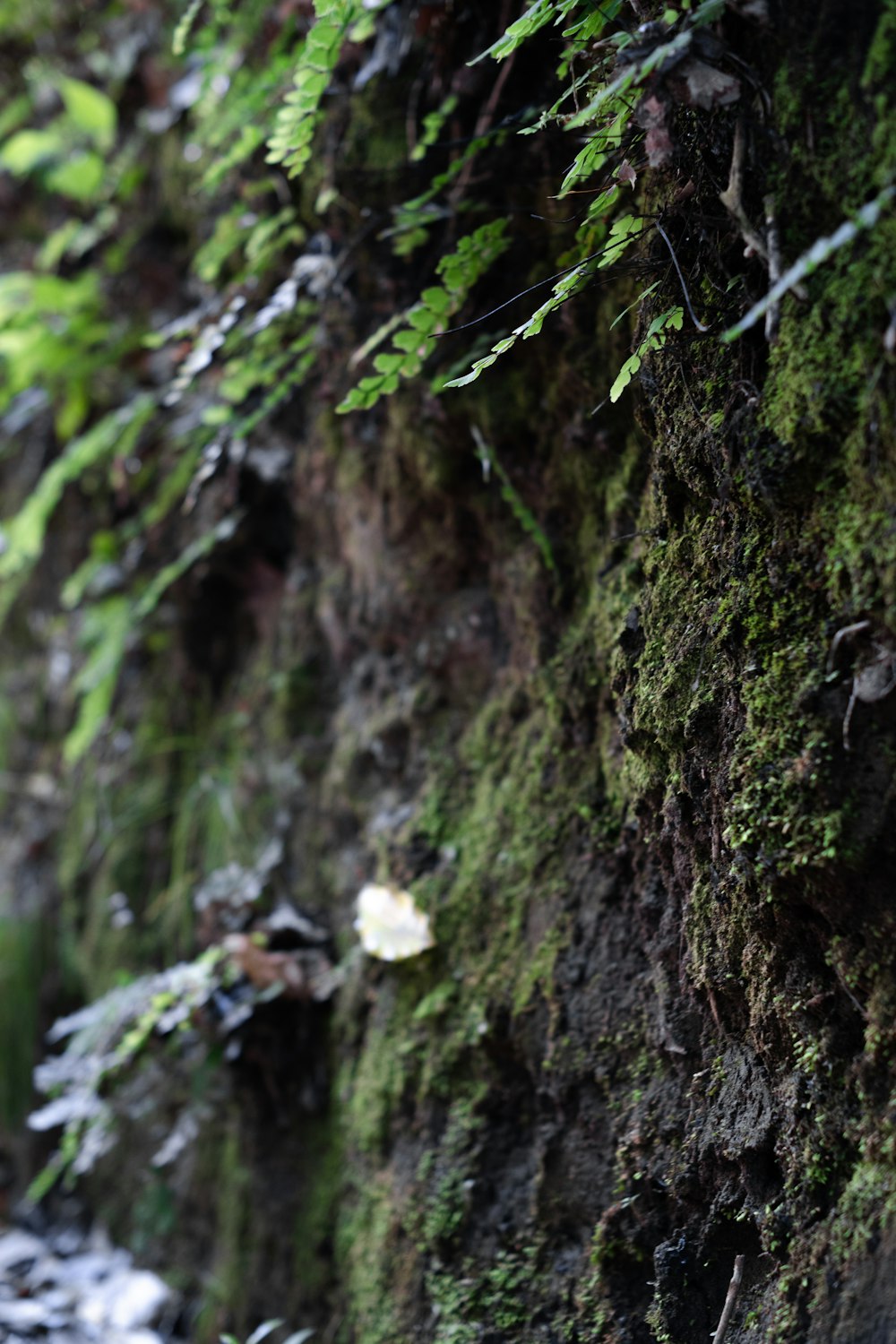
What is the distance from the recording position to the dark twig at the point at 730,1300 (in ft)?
4.02

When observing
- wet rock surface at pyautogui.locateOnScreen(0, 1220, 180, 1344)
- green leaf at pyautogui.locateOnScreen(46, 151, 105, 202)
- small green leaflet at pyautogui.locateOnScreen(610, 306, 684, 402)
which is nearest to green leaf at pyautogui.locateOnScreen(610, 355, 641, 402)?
small green leaflet at pyautogui.locateOnScreen(610, 306, 684, 402)

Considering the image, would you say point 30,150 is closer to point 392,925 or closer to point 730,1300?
point 392,925

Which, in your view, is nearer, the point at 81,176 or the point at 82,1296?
the point at 82,1296

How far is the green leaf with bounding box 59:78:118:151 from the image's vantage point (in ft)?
12.1

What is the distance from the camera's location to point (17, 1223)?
3.21 m

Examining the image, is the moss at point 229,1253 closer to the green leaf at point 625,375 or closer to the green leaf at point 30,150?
the green leaf at point 625,375

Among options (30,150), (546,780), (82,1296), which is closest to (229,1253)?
(82,1296)

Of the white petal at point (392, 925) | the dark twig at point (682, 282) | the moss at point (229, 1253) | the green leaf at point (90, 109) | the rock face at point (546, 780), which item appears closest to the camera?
the rock face at point (546, 780)

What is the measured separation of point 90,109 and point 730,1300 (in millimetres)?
4077

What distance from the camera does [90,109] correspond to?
370 centimetres

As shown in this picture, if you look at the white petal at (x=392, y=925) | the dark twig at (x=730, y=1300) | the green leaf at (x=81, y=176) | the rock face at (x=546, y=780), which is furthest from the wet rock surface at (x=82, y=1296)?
the green leaf at (x=81, y=176)

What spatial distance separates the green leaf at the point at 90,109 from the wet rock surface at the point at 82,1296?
3.71 metres

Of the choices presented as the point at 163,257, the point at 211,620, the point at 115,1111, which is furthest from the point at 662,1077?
the point at 163,257

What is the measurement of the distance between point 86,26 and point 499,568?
11.8 ft
